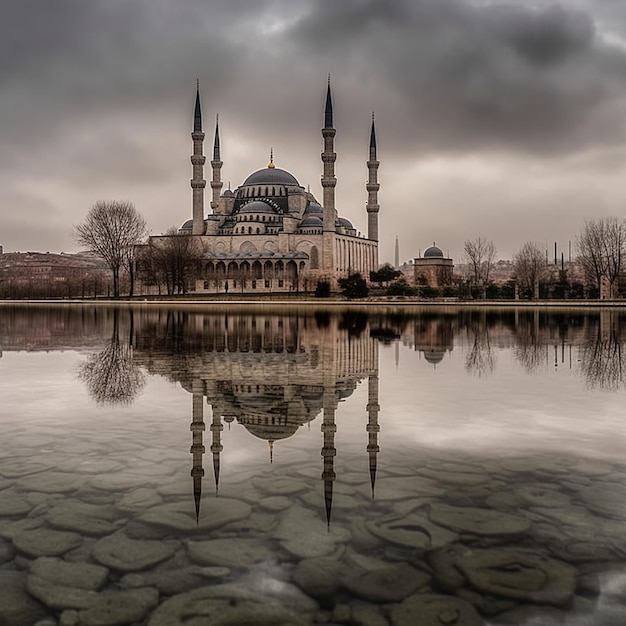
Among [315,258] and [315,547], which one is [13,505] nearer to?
[315,547]

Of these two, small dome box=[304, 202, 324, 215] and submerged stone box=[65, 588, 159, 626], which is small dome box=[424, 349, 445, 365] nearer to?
submerged stone box=[65, 588, 159, 626]

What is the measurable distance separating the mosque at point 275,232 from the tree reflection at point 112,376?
5307 cm

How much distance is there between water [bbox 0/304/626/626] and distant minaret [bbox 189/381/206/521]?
0.03 metres

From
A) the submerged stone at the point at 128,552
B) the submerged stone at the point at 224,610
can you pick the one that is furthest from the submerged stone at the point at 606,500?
the submerged stone at the point at 128,552

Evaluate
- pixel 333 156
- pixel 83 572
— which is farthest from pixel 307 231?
pixel 83 572

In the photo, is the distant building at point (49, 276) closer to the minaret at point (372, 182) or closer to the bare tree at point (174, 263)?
the bare tree at point (174, 263)

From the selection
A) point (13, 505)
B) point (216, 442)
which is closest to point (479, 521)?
point (216, 442)

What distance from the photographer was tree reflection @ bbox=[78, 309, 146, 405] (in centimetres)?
880

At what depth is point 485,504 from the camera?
4.61 metres

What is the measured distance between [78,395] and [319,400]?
125 inches

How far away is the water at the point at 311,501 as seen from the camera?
332 cm

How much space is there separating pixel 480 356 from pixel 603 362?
7.82 feet

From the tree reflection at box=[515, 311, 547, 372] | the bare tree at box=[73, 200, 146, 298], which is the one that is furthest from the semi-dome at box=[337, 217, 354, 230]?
the tree reflection at box=[515, 311, 547, 372]

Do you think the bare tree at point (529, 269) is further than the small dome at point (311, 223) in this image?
No
